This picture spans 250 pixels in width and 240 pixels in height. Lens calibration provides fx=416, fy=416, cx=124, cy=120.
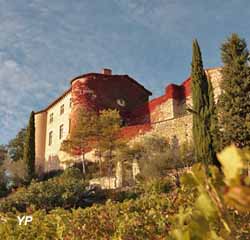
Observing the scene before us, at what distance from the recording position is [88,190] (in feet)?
65.5

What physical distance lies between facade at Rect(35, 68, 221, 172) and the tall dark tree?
4.51 metres

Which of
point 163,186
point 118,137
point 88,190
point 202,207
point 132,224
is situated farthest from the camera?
point 118,137

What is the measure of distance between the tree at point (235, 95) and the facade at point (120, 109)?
666 centimetres

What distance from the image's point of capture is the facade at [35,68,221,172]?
2691 centimetres

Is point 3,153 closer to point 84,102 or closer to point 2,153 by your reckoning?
point 2,153

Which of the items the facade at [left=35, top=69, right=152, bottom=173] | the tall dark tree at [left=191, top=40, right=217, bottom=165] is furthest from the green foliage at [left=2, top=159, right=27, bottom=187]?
the tall dark tree at [left=191, top=40, right=217, bottom=165]

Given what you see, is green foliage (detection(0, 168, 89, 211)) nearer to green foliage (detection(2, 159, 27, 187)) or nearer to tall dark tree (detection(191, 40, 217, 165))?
tall dark tree (detection(191, 40, 217, 165))

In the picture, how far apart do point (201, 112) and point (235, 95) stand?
2.47 meters

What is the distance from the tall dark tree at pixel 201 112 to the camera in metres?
18.7

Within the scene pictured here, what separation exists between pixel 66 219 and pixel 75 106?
1069 inches

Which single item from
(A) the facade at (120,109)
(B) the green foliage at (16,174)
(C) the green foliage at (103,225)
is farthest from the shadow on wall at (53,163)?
(C) the green foliage at (103,225)

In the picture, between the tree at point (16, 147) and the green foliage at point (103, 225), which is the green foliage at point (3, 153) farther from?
the green foliage at point (103, 225)

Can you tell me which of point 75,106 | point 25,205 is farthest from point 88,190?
point 75,106

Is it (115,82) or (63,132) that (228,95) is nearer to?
(115,82)
